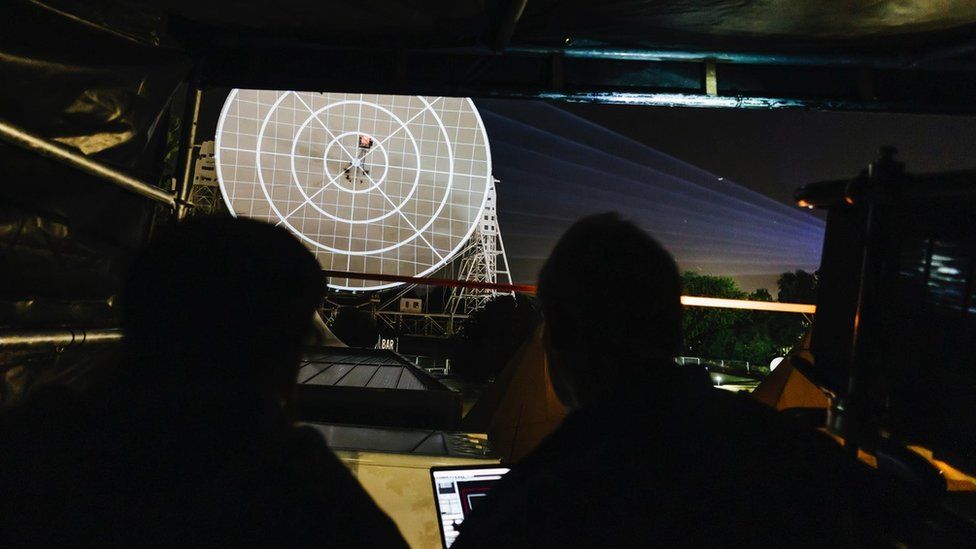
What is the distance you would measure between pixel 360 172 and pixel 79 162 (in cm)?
1666

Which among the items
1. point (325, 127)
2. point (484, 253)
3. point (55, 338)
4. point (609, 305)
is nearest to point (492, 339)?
point (484, 253)

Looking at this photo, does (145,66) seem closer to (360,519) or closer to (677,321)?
(360,519)

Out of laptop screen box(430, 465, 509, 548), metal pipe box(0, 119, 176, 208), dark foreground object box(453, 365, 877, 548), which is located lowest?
laptop screen box(430, 465, 509, 548)

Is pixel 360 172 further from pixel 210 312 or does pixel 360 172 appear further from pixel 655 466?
pixel 655 466

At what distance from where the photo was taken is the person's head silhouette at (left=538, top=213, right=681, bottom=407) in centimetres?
129

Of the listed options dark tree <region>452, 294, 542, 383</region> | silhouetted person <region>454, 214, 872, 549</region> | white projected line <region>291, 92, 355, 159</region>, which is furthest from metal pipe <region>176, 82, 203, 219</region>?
dark tree <region>452, 294, 542, 383</region>

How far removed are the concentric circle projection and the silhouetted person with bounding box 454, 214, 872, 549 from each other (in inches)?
646

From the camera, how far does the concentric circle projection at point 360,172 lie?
1747cm

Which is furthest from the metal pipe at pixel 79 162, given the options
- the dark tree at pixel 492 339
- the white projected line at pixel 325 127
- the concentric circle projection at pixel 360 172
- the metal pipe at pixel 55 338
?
the dark tree at pixel 492 339

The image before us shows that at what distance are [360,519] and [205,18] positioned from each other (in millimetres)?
3236

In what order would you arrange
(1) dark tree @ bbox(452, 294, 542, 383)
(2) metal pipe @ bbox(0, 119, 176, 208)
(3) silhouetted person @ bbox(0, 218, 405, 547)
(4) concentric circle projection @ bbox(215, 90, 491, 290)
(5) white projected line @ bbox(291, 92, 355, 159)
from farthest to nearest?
(1) dark tree @ bbox(452, 294, 542, 383) < (5) white projected line @ bbox(291, 92, 355, 159) < (4) concentric circle projection @ bbox(215, 90, 491, 290) < (2) metal pipe @ bbox(0, 119, 176, 208) < (3) silhouetted person @ bbox(0, 218, 405, 547)

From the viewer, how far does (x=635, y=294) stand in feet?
4.26

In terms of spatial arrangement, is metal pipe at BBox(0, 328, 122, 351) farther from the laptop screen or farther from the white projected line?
the white projected line

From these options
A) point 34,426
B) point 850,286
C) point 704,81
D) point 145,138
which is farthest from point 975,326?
point 145,138
